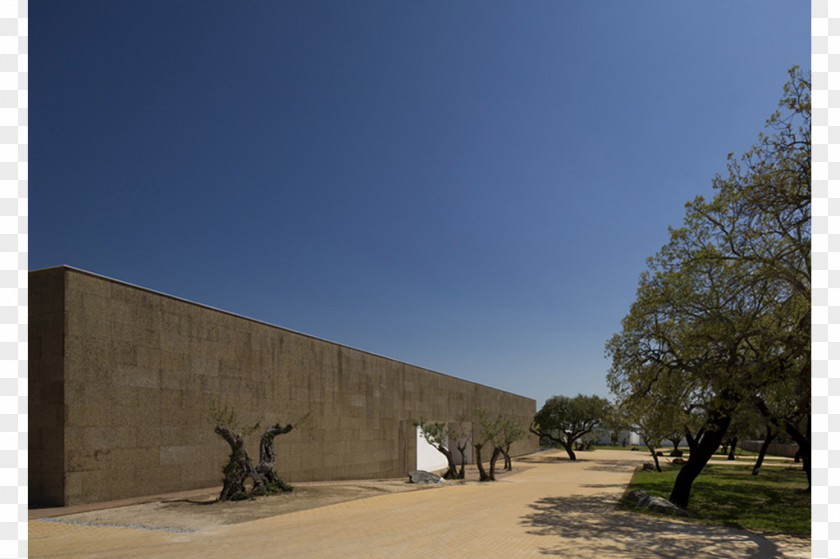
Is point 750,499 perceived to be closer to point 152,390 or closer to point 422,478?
point 422,478

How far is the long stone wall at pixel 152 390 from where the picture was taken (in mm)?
12266

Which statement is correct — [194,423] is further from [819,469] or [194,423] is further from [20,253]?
[819,469]

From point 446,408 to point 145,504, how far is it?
2360 centimetres

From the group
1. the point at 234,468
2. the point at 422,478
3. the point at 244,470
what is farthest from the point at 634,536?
the point at 422,478

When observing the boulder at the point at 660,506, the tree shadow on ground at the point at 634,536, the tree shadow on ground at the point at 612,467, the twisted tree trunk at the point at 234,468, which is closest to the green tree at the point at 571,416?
the tree shadow on ground at the point at 612,467

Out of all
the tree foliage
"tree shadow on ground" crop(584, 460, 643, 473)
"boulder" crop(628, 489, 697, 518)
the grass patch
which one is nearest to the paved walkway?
"boulder" crop(628, 489, 697, 518)

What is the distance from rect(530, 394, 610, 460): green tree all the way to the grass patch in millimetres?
18204

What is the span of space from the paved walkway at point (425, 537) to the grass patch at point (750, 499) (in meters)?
1.99

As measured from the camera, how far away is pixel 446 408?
34688mm

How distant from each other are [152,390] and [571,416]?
4087 centimetres

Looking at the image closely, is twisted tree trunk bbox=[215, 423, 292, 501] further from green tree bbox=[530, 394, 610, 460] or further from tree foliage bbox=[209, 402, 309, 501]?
green tree bbox=[530, 394, 610, 460]

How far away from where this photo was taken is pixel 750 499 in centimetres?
1880

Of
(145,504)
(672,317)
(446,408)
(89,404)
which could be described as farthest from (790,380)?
(446,408)

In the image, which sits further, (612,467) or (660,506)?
(612,467)
